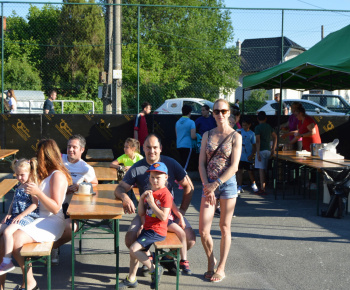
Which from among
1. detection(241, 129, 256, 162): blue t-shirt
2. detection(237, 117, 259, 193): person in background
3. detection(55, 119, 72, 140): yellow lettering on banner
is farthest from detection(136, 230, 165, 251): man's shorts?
detection(55, 119, 72, 140): yellow lettering on banner

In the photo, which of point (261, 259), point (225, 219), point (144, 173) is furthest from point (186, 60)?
point (225, 219)

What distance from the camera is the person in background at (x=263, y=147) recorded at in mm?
10914

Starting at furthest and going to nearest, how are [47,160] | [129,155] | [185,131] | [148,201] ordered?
1. [185,131]
2. [129,155]
3. [47,160]
4. [148,201]

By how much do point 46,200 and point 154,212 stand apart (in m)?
1.04

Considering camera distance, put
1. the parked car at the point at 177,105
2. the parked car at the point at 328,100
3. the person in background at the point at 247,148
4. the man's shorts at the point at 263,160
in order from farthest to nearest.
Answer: the parked car at the point at 328,100 < the parked car at the point at 177,105 < the man's shorts at the point at 263,160 < the person in background at the point at 247,148

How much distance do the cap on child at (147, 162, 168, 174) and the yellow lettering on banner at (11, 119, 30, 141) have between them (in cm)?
829

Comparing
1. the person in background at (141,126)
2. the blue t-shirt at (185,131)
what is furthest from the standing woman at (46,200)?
the person in background at (141,126)

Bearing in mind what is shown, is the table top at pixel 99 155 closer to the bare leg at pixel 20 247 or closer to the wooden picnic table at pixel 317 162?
the wooden picnic table at pixel 317 162

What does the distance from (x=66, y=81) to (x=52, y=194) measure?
12027mm

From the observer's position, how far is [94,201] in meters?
5.43

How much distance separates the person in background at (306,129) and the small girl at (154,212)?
6.46m

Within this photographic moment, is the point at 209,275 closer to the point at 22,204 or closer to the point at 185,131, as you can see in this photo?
the point at 22,204

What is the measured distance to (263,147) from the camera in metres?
11.1

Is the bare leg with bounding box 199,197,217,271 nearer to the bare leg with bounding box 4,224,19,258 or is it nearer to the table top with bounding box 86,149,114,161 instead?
the bare leg with bounding box 4,224,19,258
